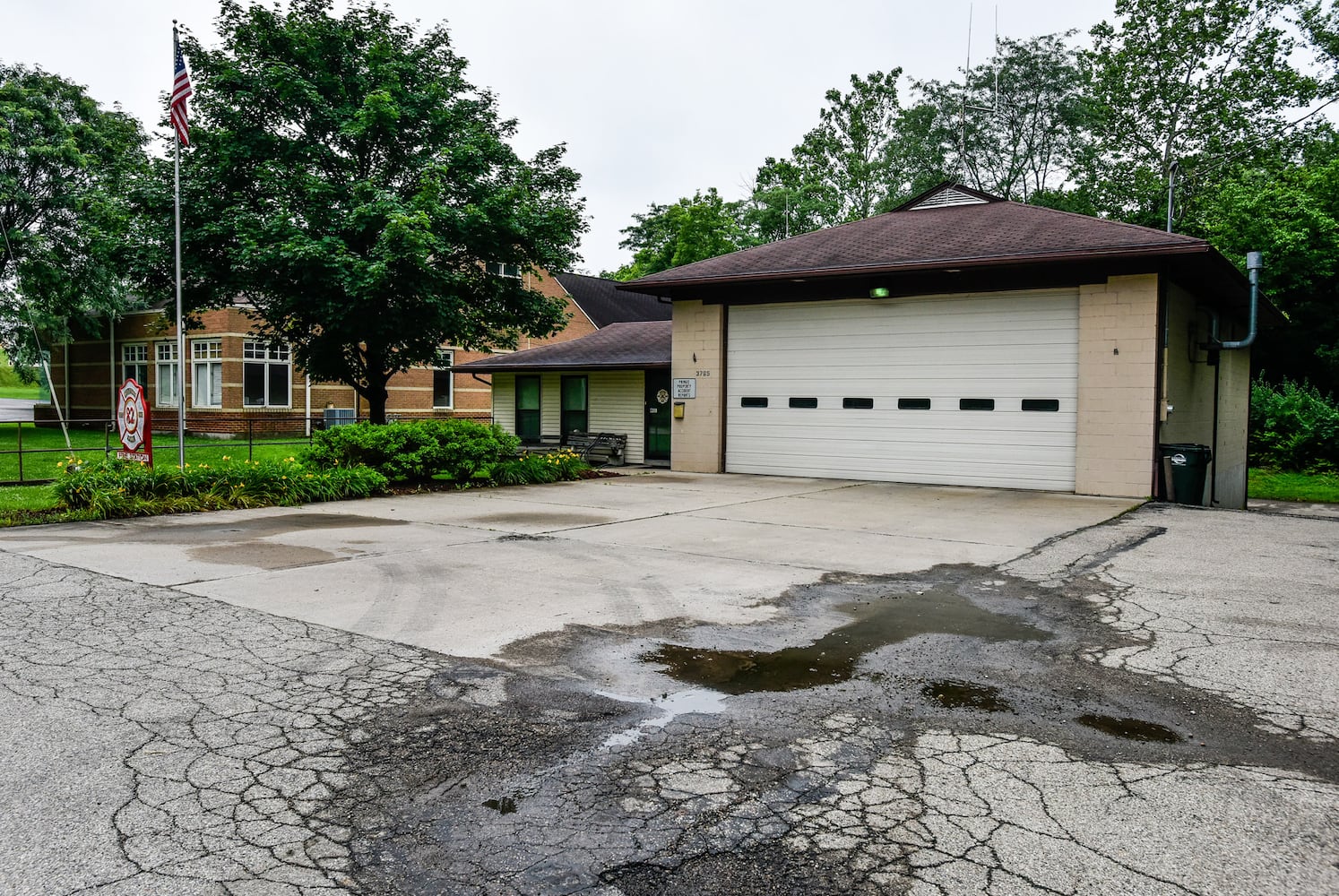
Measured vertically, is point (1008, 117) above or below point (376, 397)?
above

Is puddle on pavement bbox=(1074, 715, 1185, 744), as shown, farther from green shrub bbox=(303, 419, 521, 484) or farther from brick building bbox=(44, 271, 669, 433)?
brick building bbox=(44, 271, 669, 433)

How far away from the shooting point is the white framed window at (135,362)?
3431cm

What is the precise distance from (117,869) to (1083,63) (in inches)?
1894

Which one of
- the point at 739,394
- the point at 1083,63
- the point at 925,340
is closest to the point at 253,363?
the point at 739,394

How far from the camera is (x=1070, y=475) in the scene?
14500mm

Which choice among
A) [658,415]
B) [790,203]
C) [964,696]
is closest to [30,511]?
[964,696]

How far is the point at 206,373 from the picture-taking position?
3084 cm

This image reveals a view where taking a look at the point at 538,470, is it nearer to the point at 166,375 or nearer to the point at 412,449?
the point at 412,449

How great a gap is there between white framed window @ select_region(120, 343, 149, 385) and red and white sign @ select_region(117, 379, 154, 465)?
25.6 m

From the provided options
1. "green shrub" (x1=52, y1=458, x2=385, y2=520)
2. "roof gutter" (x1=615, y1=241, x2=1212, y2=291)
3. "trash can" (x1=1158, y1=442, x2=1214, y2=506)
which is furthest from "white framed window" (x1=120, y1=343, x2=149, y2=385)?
"trash can" (x1=1158, y1=442, x2=1214, y2=506)

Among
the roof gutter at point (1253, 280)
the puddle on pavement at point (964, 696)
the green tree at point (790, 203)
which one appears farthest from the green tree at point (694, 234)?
the puddle on pavement at point (964, 696)

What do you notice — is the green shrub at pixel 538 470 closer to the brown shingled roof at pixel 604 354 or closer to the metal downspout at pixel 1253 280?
the brown shingled roof at pixel 604 354

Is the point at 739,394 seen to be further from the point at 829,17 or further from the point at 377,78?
the point at 829,17

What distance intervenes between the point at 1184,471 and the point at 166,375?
33454 mm
